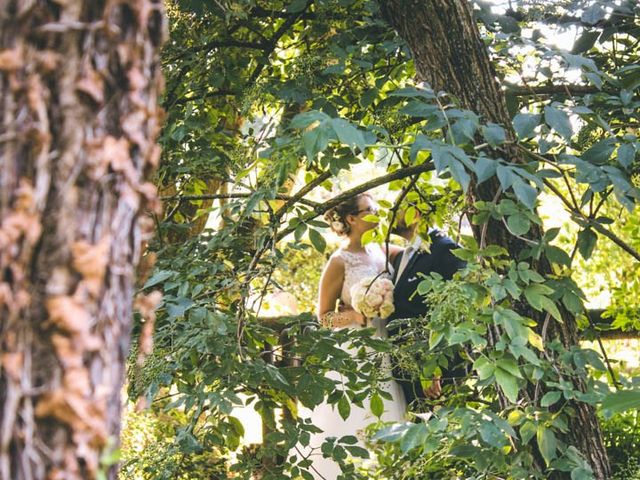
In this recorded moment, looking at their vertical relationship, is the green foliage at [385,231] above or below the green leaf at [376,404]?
above

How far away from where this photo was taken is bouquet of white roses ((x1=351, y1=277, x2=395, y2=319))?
3.95m

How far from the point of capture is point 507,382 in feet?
6.23

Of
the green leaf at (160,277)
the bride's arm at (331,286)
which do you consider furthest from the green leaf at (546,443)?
the bride's arm at (331,286)

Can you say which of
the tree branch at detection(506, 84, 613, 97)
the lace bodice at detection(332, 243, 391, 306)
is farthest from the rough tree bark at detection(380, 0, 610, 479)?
the lace bodice at detection(332, 243, 391, 306)

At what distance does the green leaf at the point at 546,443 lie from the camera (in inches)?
77.4

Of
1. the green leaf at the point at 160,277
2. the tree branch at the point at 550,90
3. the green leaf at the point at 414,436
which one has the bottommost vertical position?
the green leaf at the point at 414,436

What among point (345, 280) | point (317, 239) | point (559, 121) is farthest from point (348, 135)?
point (345, 280)

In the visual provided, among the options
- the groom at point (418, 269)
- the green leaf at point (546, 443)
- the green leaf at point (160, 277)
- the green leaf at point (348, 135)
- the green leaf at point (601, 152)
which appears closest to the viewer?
the green leaf at point (348, 135)

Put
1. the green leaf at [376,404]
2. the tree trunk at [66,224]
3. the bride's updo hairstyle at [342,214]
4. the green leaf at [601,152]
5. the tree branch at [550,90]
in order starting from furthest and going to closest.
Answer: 1. the bride's updo hairstyle at [342,214]
2. the green leaf at [376,404]
3. the tree branch at [550,90]
4. the green leaf at [601,152]
5. the tree trunk at [66,224]

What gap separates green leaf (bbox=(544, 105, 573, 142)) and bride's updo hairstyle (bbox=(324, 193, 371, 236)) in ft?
7.43

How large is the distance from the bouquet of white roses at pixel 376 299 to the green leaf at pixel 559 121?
198 cm

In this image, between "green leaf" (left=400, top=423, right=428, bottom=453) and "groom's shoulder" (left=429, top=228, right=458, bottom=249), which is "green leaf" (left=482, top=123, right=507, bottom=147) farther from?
"groom's shoulder" (left=429, top=228, right=458, bottom=249)

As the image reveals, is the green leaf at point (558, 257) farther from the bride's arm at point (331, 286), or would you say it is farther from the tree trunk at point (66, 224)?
the bride's arm at point (331, 286)

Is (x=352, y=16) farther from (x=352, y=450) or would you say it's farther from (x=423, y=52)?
(x=352, y=450)
